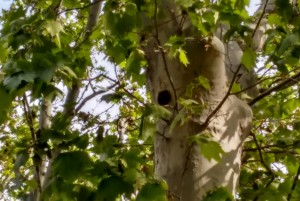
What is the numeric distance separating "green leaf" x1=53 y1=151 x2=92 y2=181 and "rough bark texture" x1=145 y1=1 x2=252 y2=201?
38 cm

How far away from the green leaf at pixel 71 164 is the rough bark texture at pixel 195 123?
0.38 meters

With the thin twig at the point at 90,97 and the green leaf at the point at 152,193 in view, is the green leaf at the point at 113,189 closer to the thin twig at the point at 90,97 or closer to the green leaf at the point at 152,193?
the green leaf at the point at 152,193

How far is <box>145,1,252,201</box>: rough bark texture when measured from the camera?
87.7 inches

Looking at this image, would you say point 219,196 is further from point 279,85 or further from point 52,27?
point 52,27

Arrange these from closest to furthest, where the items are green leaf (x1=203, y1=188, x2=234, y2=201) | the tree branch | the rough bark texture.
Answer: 1. green leaf (x1=203, y1=188, x2=234, y2=201)
2. the rough bark texture
3. the tree branch

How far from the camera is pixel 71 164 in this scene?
207 centimetres

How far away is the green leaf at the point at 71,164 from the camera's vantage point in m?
2.04

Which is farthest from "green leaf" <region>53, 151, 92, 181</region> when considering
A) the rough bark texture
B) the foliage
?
the rough bark texture

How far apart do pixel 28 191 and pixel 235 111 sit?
1.75 meters

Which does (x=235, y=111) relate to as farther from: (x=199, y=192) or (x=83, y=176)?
(x=83, y=176)

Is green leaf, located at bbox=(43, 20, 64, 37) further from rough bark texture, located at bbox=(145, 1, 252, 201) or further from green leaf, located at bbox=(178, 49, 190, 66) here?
green leaf, located at bbox=(178, 49, 190, 66)

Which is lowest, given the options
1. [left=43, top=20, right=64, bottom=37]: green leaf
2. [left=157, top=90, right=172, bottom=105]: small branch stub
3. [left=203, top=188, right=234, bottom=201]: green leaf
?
[left=203, top=188, right=234, bottom=201]: green leaf

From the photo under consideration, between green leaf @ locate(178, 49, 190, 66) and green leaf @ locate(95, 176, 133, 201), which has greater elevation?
green leaf @ locate(178, 49, 190, 66)

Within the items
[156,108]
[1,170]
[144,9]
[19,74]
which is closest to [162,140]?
[156,108]
